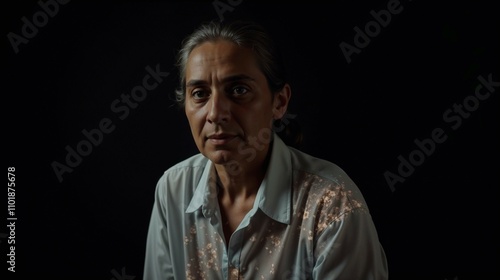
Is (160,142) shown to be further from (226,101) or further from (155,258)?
(226,101)

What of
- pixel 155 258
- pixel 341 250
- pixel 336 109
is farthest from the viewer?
pixel 336 109

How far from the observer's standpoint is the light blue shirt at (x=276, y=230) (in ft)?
4.74

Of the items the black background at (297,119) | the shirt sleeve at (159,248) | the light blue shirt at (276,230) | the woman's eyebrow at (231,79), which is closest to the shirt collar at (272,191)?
the light blue shirt at (276,230)

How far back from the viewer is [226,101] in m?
1.47

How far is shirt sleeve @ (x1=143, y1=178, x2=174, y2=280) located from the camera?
1715 mm

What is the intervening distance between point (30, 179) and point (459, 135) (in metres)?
1.55

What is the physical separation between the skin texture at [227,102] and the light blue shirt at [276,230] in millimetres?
133

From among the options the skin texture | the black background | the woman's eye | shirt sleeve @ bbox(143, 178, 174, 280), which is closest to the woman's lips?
the skin texture

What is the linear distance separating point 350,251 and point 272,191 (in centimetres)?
29

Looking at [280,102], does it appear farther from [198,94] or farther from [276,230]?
[276,230]

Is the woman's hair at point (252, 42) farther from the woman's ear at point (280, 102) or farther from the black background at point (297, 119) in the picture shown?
the black background at point (297, 119)

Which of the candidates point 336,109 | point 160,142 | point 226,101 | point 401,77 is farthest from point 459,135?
point 160,142

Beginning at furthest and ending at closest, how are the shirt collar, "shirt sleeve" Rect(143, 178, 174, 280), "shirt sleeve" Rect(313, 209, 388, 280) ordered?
1. "shirt sleeve" Rect(143, 178, 174, 280)
2. the shirt collar
3. "shirt sleeve" Rect(313, 209, 388, 280)

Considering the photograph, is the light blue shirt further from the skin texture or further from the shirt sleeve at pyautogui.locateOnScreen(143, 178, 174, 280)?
the skin texture
